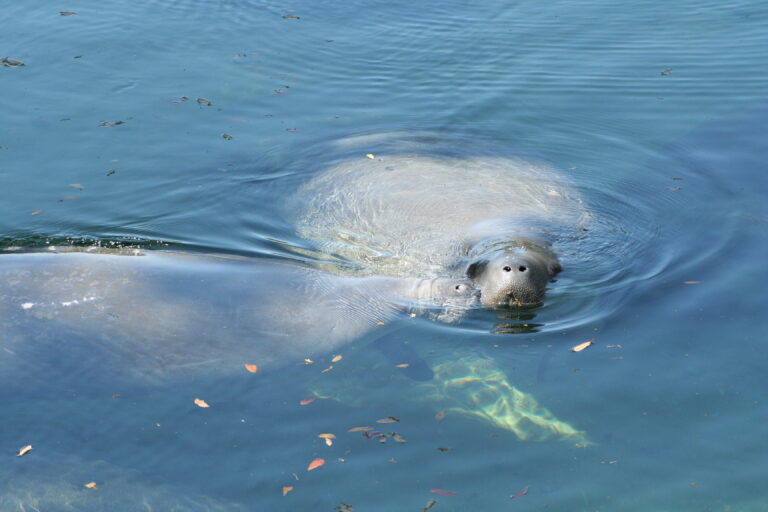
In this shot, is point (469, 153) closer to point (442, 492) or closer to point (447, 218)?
point (447, 218)

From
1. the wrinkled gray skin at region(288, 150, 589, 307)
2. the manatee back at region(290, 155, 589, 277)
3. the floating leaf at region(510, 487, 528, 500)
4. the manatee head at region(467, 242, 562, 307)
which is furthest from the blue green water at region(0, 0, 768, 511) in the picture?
the manatee back at region(290, 155, 589, 277)

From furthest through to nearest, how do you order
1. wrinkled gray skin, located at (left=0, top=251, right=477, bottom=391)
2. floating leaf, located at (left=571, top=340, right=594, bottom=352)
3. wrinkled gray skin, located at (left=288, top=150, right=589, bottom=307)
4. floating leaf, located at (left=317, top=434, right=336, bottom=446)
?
wrinkled gray skin, located at (left=288, top=150, right=589, bottom=307) < floating leaf, located at (left=571, top=340, right=594, bottom=352) < wrinkled gray skin, located at (left=0, top=251, right=477, bottom=391) < floating leaf, located at (left=317, top=434, right=336, bottom=446)

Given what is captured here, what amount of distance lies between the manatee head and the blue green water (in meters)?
0.19

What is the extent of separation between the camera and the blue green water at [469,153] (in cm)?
618

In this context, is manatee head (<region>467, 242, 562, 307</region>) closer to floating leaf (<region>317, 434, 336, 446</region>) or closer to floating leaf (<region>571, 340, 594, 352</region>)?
floating leaf (<region>571, 340, 594, 352</region>)

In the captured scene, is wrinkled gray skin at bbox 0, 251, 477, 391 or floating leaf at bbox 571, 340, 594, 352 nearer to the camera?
wrinkled gray skin at bbox 0, 251, 477, 391

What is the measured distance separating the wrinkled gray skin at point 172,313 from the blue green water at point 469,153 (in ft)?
0.76

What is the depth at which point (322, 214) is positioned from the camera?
10047mm

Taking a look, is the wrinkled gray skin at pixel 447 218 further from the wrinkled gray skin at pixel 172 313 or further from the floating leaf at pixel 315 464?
the floating leaf at pixel 315 464

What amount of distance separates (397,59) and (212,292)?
7.95 metres

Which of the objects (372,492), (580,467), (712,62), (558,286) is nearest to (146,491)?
(372,492)

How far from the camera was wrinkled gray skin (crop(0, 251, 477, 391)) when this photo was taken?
7273 millimetres

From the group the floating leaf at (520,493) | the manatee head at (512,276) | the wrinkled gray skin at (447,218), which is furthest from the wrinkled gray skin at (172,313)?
the floating leaf at (520,493)

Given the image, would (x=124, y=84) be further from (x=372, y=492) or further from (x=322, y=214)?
(x=372, y=492)
